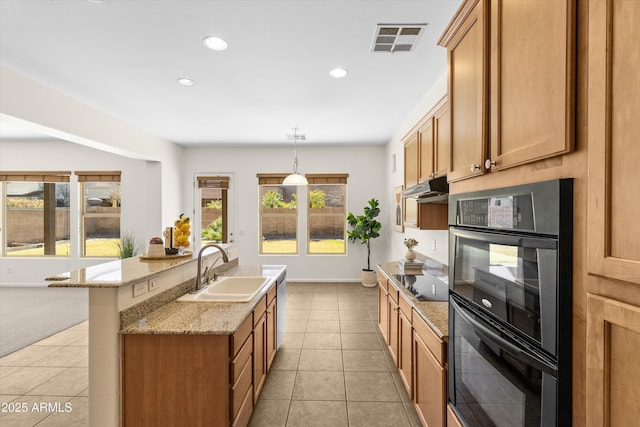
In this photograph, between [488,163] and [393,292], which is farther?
[393,292]

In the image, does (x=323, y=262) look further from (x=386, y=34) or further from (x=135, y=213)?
(x=386, y=34)

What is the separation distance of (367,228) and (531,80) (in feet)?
16.3

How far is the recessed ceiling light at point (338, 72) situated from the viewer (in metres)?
3.02

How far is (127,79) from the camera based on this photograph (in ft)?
10.7

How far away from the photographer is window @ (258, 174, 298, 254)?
21.4 feet

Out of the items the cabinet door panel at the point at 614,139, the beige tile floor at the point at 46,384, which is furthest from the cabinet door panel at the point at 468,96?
the beige tile floor at the point at 46,384

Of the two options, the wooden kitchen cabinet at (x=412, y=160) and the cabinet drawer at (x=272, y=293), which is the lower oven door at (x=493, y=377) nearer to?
the cabinet drawer at (x=272, y=293)

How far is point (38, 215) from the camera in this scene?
6.14m

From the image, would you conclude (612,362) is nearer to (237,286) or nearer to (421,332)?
(421,332)

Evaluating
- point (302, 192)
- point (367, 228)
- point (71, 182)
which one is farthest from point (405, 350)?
point (71, 182)

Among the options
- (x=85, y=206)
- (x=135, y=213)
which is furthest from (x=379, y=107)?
(x=85, y=206)

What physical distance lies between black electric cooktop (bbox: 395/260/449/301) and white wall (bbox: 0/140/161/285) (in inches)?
205

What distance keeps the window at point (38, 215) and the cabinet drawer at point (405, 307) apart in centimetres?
666

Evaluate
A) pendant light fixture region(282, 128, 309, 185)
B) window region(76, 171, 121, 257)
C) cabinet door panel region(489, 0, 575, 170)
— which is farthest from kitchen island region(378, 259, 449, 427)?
window region(76, 171, 121, 257)
